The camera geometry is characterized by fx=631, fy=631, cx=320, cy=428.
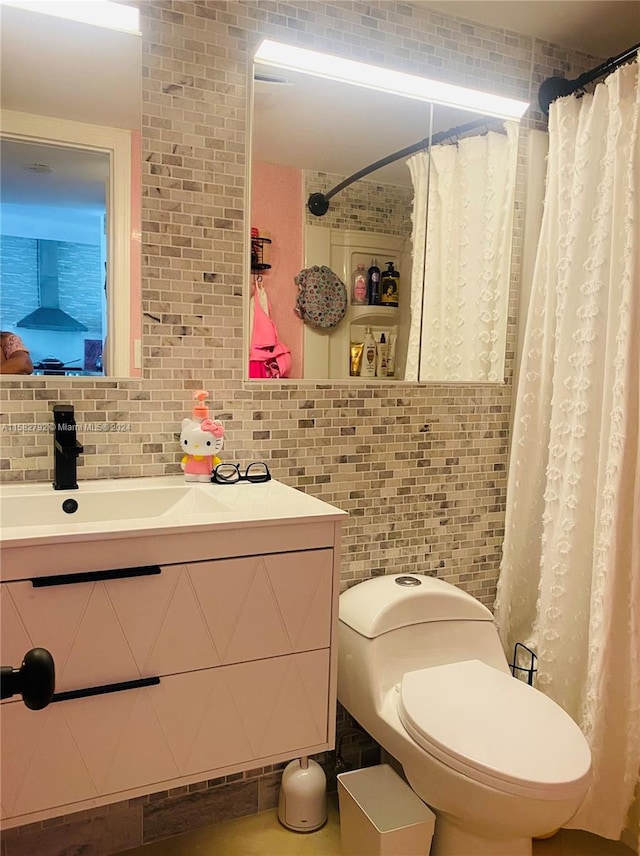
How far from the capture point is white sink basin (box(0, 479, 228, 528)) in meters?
1.29

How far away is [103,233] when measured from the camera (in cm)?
146

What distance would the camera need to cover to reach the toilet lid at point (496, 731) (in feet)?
4.03

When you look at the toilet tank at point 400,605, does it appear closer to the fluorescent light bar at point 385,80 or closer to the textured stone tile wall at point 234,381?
the textured stone tile wall at point 234,381

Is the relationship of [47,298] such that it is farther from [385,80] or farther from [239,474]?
[385,80]

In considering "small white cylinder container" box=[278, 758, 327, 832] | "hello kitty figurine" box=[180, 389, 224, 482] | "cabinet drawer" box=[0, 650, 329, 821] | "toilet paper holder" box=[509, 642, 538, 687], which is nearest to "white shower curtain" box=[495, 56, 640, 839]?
"toilet paper holder" box=[509, 642, 538, 687]

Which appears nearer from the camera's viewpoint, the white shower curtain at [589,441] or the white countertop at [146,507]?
the white countertop at [146,507]

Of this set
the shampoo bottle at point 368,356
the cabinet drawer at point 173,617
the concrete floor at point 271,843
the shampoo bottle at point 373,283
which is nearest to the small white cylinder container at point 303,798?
the concrete floor at point 271,843

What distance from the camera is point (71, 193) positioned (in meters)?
1.43

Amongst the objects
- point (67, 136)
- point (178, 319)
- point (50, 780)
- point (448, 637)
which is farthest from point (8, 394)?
point (448, 637)

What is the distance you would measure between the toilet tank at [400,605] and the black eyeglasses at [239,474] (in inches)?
16.8

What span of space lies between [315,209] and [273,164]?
0.16 meters

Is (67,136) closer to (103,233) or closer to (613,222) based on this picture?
(103,233)

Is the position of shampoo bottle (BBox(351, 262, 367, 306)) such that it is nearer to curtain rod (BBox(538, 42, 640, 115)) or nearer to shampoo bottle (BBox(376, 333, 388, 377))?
shampoo bottle (BBox(376, 333, 388, 377))

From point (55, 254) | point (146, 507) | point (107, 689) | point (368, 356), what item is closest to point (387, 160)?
point (368, 356)
